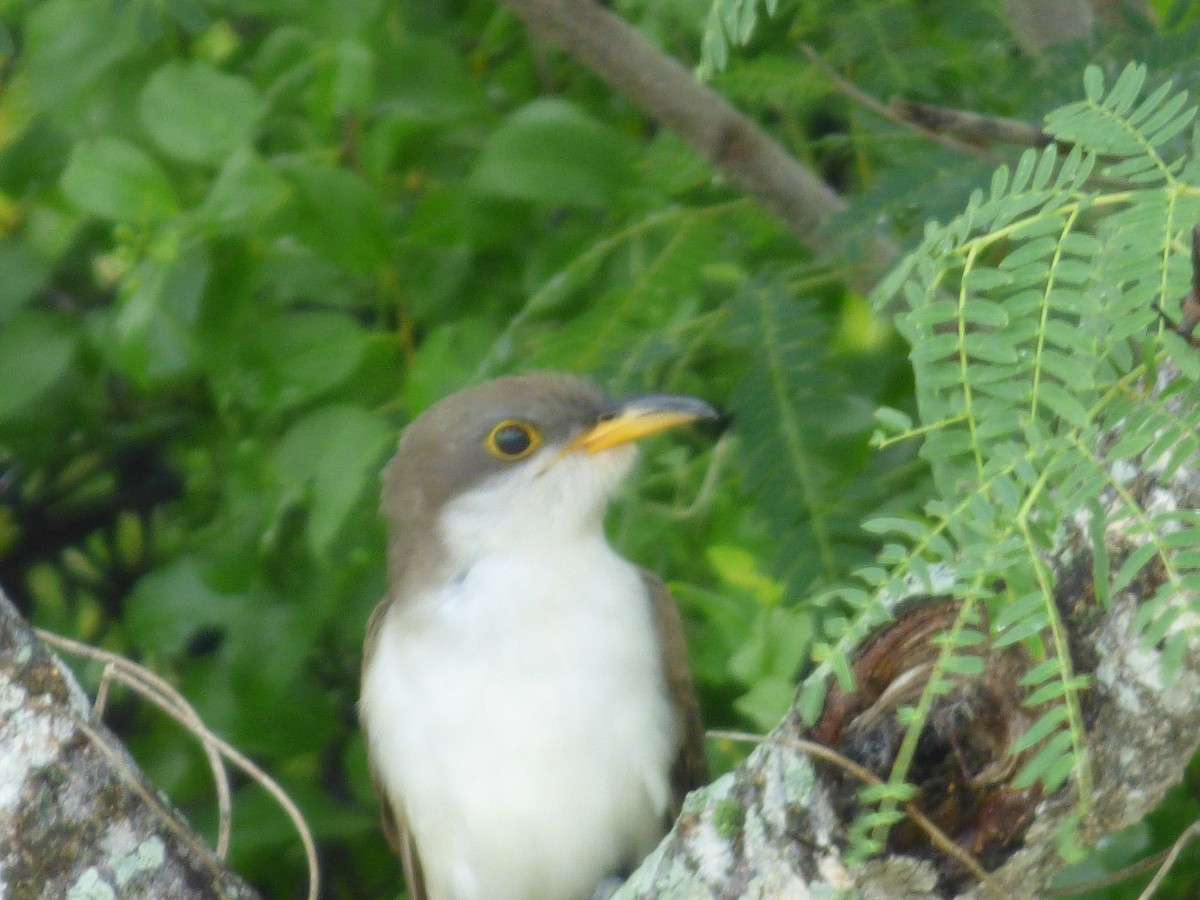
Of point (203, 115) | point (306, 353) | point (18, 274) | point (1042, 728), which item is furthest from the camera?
point (18, 274)

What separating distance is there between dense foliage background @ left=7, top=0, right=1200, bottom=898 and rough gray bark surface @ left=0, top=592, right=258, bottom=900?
3.75 ft

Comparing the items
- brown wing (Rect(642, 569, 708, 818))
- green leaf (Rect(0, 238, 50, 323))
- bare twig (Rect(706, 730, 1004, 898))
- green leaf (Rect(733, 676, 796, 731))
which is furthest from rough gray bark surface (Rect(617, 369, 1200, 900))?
green leaf (Rect(0, 238, 50, 323))

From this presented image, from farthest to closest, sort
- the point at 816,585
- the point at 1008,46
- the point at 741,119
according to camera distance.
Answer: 1. the point at 1008,46
2. the point at 741,119
3. the point at 816,585

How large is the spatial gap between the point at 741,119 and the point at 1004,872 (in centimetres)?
219

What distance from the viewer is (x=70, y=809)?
241 centimetres

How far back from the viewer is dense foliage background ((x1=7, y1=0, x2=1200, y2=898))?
11.6 ft

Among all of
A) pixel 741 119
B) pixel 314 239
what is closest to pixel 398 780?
pixel 314 239

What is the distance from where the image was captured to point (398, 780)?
11.6ft

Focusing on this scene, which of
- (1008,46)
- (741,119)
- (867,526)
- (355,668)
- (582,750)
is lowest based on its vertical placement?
(355,668)

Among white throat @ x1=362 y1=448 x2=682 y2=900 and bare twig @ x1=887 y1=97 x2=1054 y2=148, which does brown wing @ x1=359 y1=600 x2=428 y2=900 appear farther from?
bare twig @ x1=887 y1=97 x2=1054 y2=148

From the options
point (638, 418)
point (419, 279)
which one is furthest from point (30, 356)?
point (638, 418)

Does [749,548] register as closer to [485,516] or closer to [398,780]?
[485,516]

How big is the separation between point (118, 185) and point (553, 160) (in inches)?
39.6

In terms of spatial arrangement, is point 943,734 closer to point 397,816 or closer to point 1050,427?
→ point 1050,427
